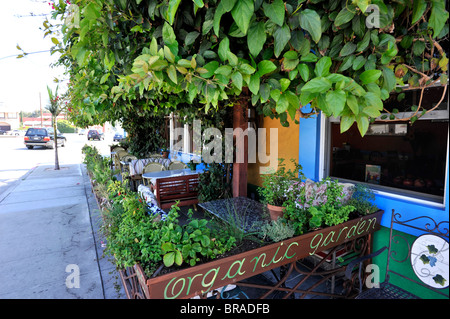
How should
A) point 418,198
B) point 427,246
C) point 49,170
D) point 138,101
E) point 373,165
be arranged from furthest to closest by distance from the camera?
point 49,170 < point 373,165 < point 138,101 < point 418,198 < point 427,246

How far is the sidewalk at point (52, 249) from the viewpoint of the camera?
2.85 m

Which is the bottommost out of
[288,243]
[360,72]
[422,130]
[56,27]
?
[288,243]

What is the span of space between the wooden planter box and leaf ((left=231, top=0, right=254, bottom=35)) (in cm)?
125

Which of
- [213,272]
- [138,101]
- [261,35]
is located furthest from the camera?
[138,101]

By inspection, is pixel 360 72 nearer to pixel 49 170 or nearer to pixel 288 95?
pixel 288 95

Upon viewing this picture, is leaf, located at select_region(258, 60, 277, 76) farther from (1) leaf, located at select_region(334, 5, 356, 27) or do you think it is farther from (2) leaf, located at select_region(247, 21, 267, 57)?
(1) leaf, located at select_region(334, 5, 356, 27)

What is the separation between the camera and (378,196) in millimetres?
2662

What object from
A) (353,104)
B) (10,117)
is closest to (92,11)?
(353,104)

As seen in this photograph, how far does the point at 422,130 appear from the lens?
4.10 meters

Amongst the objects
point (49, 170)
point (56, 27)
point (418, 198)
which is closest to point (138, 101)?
point (56, 27)

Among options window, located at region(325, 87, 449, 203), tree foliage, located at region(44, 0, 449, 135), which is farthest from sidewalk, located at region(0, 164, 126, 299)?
window, located at region(325, 87, 449, 203)

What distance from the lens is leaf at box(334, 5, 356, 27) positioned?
1.13 m

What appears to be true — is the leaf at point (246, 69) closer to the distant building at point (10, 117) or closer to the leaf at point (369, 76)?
the leaf at point (369, 76)
